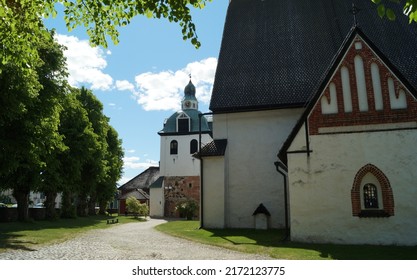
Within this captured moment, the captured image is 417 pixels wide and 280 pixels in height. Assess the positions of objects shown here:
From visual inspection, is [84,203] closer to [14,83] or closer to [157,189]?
[157,189]

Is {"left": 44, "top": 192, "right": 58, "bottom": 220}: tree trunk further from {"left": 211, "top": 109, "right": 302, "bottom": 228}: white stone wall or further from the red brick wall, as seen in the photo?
the red brick wall

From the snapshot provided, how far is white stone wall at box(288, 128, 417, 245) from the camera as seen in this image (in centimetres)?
1124

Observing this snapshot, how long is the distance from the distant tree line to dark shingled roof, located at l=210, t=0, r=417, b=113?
868 centimetres

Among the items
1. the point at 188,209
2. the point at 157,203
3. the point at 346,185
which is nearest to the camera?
the point at 346,185

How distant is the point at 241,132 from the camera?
1953cm

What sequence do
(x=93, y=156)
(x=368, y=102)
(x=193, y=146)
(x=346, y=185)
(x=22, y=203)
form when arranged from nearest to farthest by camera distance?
(x=346, y=185) → (x=368, y=102) → (x=22, y=203) → (x=93, y=156) → (x=193, y=146)

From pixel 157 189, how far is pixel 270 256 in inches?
1392

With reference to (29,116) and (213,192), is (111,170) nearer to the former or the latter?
(213,192)

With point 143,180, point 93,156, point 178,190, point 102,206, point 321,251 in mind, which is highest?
point 93,156

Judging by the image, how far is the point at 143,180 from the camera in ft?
183

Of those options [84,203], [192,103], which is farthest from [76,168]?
[192,103]

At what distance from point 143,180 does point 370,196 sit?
47056 mm

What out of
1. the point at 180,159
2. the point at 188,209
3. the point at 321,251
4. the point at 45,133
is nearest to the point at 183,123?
the point at 180,159

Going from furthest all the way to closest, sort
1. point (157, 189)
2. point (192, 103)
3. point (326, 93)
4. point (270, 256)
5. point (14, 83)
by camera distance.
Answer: point (192, 103), point (157, 189), point (14, 83), point (326, 93), point (270, 256)
